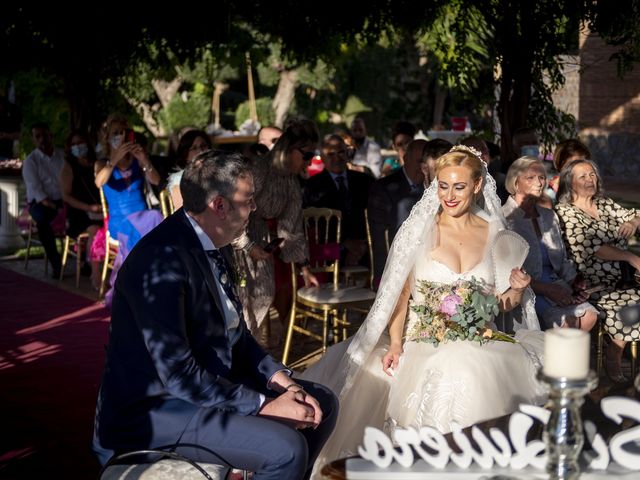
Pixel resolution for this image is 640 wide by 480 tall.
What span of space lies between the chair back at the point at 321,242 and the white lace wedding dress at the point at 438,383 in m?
2.20

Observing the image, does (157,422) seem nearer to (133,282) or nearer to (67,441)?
(133,282)

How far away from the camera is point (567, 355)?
7.88 ft

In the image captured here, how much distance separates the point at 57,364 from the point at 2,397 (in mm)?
956

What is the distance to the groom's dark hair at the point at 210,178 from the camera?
382 cm

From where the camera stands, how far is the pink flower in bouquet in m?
5.14

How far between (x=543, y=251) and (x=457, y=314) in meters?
1.94

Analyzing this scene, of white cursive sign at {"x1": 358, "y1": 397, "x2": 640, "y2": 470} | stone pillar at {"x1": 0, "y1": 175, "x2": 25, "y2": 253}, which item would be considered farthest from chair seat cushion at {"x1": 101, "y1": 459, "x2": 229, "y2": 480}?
stone pillar at {"x1": 0, "y1": 175, "x2": 25, "y2": 253}

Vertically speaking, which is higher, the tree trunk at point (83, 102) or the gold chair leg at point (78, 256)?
the tree trunk at point (83, 102)

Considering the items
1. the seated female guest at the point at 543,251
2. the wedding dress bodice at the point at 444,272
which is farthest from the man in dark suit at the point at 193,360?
the seated female guest at the point at 543,251

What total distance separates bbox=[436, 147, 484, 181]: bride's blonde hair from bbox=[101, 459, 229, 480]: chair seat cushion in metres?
2.19

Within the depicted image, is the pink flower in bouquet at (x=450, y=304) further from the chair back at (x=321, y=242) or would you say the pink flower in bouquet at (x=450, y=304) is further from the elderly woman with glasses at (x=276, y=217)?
the chair back at (x=321, y=242)

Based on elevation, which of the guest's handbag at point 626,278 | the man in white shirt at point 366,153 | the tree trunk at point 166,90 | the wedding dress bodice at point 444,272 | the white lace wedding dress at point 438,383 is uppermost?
the tree trunk at point 166,90

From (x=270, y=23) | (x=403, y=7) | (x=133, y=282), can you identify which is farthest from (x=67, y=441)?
(x=270, y=23)

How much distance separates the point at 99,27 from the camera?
11156 mm
